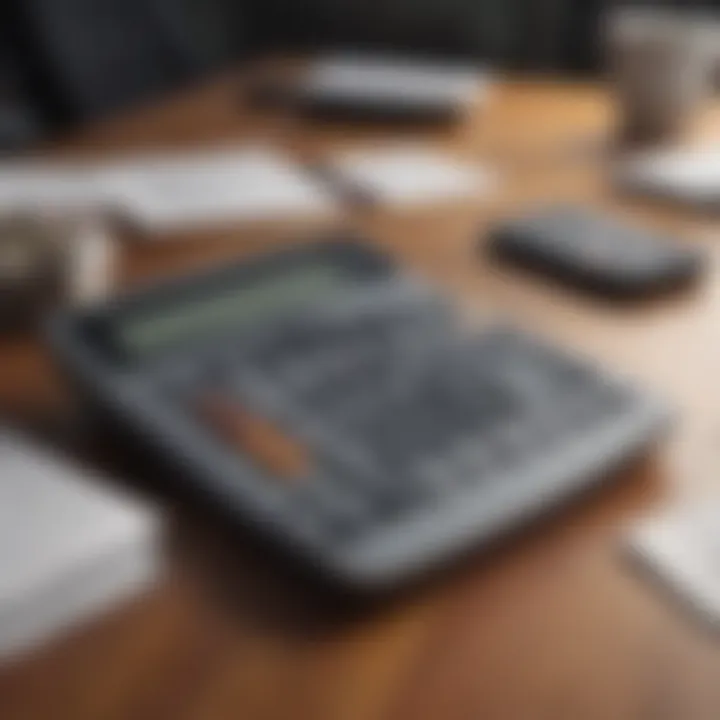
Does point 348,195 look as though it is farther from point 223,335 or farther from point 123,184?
point 223,335

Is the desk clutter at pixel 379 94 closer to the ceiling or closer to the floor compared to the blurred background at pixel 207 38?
closer to the ceiling

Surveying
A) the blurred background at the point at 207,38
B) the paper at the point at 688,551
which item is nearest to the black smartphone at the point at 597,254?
the paper at the point at 688,551

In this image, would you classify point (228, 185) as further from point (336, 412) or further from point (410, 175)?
point (336, 412)

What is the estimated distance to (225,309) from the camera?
815mm

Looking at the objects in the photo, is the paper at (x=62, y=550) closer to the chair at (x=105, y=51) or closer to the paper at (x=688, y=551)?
the paper at (x=688, y=551)

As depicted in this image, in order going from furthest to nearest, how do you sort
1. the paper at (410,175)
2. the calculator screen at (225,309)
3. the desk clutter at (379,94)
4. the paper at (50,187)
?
the desk clutter at (379,94) → the paper at (410,175) → the paper at (50,187) → the calculator screen at (225,309)

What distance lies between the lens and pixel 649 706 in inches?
22.0

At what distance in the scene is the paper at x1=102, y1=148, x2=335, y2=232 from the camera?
1117mm

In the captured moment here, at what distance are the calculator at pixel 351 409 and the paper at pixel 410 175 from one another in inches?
12.9

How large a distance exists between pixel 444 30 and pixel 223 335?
1.75m

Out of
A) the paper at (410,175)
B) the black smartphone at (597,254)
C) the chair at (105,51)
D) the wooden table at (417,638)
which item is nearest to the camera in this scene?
the wooden table at (417,638)

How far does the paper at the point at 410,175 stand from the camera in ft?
3.92

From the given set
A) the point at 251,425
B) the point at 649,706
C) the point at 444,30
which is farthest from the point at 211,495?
the point at 444,30

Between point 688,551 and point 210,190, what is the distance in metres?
0.65
